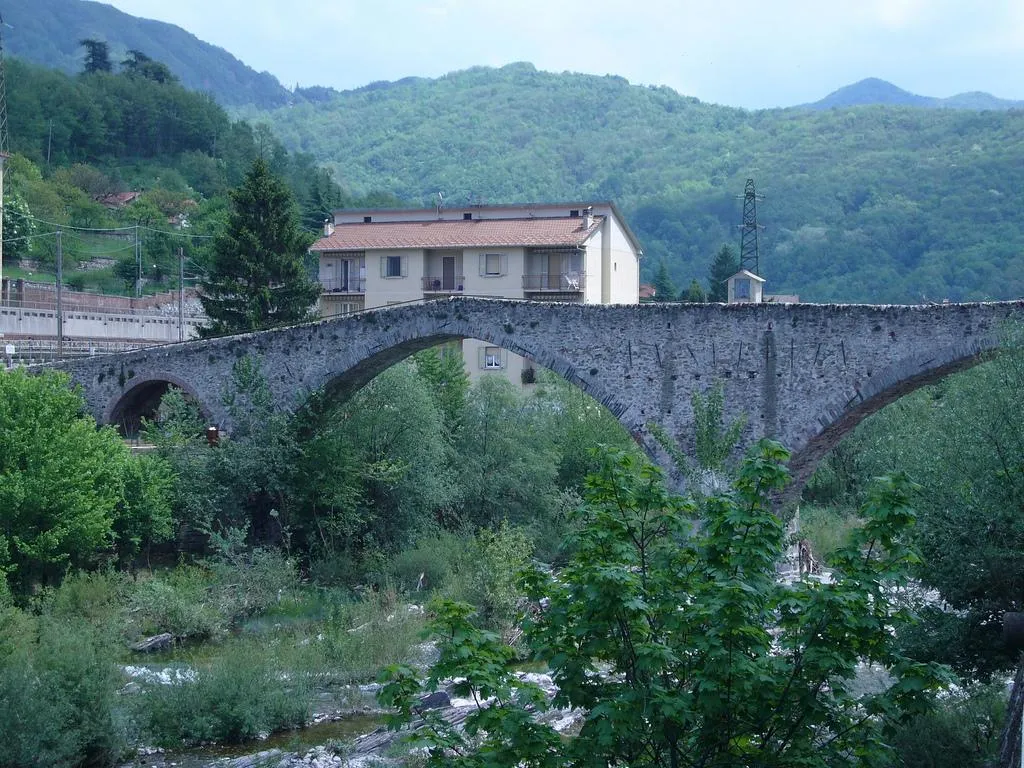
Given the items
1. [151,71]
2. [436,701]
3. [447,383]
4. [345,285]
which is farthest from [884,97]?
Answer: [436,701]

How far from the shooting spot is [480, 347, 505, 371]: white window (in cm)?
3325

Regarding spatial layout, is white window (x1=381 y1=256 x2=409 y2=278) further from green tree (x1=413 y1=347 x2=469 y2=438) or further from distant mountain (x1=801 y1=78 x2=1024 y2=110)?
distant mountain (x1=801 y1=78 x2=1024 y2=110)

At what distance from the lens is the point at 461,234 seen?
1363 inches

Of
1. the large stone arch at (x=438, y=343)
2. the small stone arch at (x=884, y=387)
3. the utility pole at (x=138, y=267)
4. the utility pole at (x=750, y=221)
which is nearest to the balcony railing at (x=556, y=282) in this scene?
the utility pole at (x=750, y=221)

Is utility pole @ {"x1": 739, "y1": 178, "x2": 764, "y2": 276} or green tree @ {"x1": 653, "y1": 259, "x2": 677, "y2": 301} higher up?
utility pole @ {"x1": 739, "y1": 178, "x2": 764, "y2": 276}

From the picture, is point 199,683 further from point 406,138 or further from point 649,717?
point 406,138

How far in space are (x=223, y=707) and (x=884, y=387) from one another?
9.77 meters

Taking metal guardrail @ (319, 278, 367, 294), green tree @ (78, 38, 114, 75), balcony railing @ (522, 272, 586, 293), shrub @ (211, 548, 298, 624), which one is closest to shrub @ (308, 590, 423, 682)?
shrub @ (211, 548, 298, 624)

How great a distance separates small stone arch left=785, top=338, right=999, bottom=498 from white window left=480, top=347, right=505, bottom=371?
1550cm

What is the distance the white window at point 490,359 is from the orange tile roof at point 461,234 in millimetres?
2839

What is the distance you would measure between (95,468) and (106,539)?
44.0 inches

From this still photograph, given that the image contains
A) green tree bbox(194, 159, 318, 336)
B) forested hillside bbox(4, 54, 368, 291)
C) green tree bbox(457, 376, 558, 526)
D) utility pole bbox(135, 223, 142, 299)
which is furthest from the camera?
forested hillside bbox(4, 54, 368, 291)

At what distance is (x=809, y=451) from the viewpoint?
59.5ft

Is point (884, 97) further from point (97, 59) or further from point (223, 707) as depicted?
point (223, 707)
